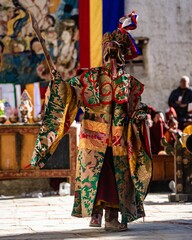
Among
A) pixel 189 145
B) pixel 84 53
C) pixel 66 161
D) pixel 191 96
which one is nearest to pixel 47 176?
pixel 66 161

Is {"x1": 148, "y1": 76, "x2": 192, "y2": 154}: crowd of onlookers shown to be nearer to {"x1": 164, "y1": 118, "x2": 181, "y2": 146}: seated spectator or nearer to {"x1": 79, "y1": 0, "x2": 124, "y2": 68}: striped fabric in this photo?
{"x1": 164, "y1": 118, "x2": 181, "y2": 146}: seated spectator

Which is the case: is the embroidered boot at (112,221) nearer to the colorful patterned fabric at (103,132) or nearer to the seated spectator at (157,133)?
the colorful patterned fabric at (103,132)

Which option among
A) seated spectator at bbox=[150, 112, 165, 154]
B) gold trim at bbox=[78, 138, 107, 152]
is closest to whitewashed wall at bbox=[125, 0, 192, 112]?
seated spectator at bbox=[150, 112, 165, 154]

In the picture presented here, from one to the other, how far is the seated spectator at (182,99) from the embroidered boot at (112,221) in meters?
9.54

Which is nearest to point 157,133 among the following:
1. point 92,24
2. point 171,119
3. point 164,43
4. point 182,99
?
point 171,119

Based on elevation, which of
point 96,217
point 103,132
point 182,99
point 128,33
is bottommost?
point 96,217

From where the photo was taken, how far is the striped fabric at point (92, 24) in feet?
62.6

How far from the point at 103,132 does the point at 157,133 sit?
7987 mm

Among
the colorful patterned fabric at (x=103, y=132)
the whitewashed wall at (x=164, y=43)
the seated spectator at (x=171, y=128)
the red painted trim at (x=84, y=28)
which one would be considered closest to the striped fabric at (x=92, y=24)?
the red painted trim at (x=84, y=28)

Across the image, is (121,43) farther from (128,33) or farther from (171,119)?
(171,119)

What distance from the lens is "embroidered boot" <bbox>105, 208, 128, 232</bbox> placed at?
25.7 ft

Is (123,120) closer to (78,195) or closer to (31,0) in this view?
(78,195)

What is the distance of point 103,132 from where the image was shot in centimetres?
791

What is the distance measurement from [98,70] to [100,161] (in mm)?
772
